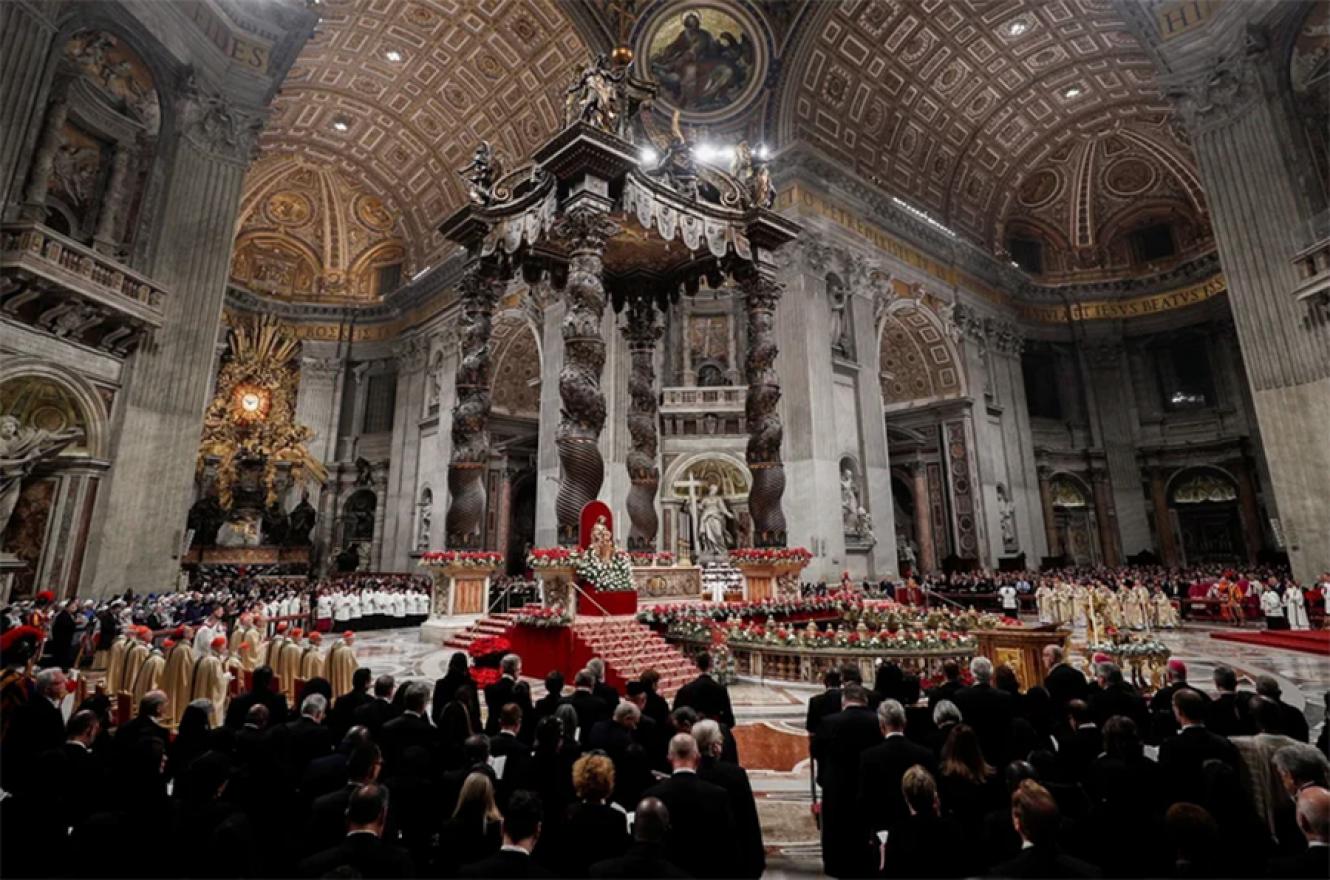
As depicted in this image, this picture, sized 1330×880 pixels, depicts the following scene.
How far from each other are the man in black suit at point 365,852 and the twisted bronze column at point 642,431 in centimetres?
906

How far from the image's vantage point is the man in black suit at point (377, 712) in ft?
10.9

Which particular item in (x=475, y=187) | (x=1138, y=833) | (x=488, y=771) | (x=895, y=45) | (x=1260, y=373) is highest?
(x=895, y=45)

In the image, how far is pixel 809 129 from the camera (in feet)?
61.4

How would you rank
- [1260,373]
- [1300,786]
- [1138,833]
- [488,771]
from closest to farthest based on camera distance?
[1300,786] → [1138,833] → [488,771] → [1260,373]

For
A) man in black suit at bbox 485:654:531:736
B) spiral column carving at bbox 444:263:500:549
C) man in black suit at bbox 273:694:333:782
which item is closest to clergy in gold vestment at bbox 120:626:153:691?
man in black suit at bbox 273:694:333:782

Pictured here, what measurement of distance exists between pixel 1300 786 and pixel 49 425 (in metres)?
14.0

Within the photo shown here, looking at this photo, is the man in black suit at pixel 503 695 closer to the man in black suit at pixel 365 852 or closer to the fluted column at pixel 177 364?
the man in black suit at pixel 365 852

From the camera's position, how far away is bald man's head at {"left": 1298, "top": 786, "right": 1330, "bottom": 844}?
6.00 ft

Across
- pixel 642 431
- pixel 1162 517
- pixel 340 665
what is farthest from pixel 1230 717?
pixel 1162 517

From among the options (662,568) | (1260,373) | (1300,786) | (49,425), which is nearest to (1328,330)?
(1260,373)

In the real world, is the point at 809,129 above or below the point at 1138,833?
above

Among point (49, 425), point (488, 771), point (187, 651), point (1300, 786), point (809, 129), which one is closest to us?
point (1300, 786)

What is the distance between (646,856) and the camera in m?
1.73

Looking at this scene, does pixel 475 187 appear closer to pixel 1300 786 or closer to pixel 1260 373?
pixel 1300 786
